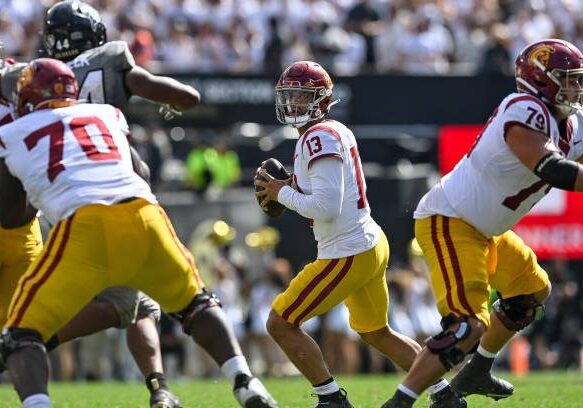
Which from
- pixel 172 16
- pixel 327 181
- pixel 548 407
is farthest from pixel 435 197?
pixel 172 16

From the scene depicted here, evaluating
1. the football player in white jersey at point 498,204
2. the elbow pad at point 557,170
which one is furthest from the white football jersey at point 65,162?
the elbow pad at point 557,170

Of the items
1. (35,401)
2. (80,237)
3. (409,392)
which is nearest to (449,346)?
(409,392)

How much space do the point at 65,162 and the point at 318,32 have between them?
12.2 meters

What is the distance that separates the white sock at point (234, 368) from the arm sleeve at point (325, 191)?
1.00 meters

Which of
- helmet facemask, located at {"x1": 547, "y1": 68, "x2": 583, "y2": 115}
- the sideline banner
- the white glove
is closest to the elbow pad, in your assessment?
helmet facemask, located at {"x1": 547, "y1": 68, "x2": 583, "y2": 115}

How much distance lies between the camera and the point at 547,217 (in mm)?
16500

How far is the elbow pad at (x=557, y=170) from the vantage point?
6.12m

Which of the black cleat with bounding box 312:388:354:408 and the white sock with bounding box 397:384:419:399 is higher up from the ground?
the white sock with bounding box 397:384:419:399

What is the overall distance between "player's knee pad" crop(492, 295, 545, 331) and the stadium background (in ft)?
25.6

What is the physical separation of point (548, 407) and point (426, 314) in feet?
27.1

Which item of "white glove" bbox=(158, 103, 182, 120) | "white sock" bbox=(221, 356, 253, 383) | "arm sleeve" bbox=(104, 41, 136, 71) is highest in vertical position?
"arm sleeve" bbox=(104, 41, 136, 71)

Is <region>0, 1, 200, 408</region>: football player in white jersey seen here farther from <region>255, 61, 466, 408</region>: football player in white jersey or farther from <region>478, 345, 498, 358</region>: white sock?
<region>478, 345, 498, 358</region>: white sock

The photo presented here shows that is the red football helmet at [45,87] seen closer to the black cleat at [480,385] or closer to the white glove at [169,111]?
the white glove at [169,111]

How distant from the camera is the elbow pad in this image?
6.12m
